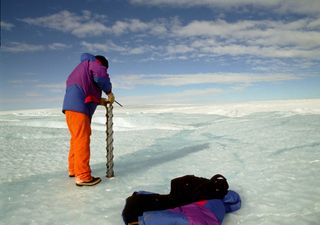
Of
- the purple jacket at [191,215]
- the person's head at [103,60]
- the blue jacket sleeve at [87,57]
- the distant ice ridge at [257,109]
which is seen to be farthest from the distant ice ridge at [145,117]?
the purple jacket at [191,215]

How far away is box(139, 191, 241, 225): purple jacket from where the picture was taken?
2.02 meters

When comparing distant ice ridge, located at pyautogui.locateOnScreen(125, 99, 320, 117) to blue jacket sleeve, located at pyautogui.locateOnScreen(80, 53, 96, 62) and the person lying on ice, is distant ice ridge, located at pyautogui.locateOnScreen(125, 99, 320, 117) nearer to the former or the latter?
blue jacket sleeve, located at pyautogui.locateOnScreen(80, 53, 96, 62)

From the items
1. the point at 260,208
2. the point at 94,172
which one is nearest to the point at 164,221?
the point at 260,208

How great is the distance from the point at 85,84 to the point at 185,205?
1.96 metres

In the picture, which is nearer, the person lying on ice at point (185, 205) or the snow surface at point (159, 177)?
the person lying on ice at point (185, 205)

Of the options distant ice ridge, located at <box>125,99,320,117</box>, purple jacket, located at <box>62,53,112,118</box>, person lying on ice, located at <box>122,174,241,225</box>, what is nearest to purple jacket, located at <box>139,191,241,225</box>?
person lying on ice, located at <box>122,174,241,225</box>

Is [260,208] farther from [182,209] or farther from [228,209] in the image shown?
[182,209]

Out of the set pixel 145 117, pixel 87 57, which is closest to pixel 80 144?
pixel 87 57

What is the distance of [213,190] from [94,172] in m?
2.24

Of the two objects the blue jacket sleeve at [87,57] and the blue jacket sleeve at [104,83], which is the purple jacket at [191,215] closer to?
the blue jacket sleeve at [104,83]

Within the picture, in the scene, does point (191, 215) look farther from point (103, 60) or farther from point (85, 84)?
point (103, 60)

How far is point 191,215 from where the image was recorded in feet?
6.89

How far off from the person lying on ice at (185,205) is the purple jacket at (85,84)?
154 cm

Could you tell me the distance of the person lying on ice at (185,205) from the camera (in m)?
2.06
